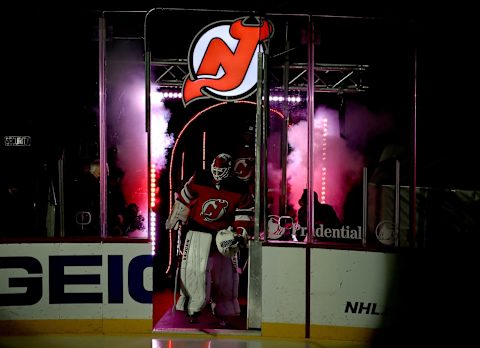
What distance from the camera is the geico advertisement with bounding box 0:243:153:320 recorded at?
22.7 ft

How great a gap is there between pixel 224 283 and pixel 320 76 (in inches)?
140

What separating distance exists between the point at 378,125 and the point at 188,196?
9.24ft

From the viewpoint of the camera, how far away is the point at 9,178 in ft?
24.8

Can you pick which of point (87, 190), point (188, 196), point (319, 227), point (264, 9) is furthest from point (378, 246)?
point (87, 190)

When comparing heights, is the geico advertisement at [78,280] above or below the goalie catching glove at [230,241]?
below

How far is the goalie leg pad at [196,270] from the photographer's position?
7355mm

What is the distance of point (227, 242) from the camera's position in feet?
24.3

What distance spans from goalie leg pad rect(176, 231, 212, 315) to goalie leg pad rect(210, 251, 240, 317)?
0.23 metres

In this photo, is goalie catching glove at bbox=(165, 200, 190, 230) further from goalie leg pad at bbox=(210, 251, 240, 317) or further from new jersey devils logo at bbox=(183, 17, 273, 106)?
new jersey devils logo at bbox=(183, 17, 273, 106)

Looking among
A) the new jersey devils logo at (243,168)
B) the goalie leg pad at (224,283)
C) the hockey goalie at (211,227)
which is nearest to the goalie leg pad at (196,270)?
the hockey goalie at (211,227)

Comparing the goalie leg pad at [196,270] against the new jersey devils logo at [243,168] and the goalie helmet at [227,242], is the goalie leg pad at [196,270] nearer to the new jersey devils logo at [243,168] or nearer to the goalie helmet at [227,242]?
the goalie helmet at [227,242]

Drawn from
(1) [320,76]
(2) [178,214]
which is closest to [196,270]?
(2) [178,214]

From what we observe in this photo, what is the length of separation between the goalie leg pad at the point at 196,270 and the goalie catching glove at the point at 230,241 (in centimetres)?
13

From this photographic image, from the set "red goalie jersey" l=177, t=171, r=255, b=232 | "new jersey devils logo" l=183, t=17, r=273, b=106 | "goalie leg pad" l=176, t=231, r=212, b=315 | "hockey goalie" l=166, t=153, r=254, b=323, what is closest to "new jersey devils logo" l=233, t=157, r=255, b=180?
"hockey goalie" l=166, t=153, r=254, b=323
